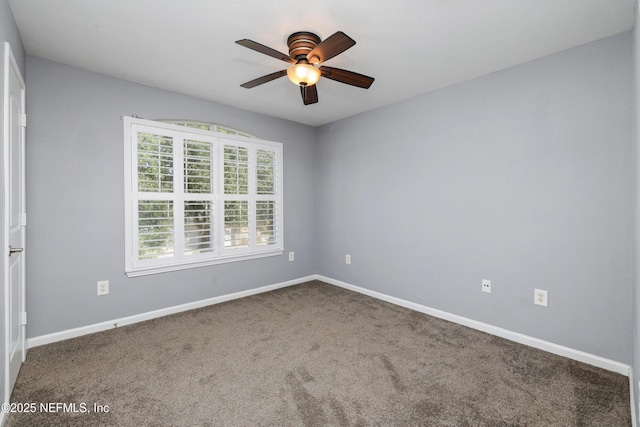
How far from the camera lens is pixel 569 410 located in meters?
1.77

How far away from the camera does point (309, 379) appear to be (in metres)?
2.07

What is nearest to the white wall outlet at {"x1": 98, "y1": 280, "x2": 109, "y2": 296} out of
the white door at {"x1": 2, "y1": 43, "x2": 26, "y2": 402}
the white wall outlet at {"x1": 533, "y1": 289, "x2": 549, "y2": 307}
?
the white door at {"x1": 2, "y1": 43, "x2": 26, "y2": 402}

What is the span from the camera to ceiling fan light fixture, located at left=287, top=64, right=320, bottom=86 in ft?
6.73

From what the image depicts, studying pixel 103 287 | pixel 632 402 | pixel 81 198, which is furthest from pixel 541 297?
pixel 81 198

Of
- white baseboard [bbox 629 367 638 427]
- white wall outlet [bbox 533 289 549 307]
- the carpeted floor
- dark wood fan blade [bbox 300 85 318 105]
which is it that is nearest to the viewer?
white baseboard [bbox 629 367 638 427]

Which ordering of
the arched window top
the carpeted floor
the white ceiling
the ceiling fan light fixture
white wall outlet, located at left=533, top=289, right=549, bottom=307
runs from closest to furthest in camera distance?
the carpeted floor < the white ceiling < the ceiling fan light fixture < white wall outlet, located at left=533, top=289, right=549, bottom=307 < the arched window top

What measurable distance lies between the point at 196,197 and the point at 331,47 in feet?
7.55

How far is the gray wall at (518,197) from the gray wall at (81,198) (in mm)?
2367

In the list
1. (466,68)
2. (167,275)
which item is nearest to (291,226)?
(167,275)

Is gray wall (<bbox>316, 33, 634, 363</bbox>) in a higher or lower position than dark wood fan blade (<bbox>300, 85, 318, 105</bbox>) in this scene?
lower

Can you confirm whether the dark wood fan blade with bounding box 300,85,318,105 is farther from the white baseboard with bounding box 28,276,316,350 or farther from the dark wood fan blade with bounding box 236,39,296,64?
the white baseboard with bounding box 28,276,316,350

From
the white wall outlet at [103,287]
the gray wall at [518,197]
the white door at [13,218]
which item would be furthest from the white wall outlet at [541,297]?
the white wall outlet at [103,287]

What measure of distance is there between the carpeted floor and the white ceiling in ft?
7.85

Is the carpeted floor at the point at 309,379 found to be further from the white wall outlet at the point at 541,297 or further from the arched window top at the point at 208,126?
the arched window top at the point at 208,126
